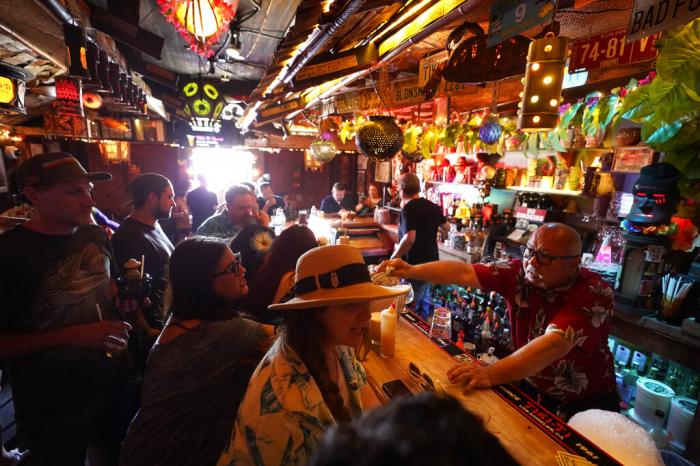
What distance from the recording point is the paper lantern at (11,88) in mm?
3201

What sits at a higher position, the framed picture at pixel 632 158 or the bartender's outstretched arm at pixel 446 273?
the framed picture at pixel 632 158

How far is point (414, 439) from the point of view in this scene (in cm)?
41

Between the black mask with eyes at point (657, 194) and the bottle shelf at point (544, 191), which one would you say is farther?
the bottle shelf at point (544, 191)

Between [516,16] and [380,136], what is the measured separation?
1.53 m

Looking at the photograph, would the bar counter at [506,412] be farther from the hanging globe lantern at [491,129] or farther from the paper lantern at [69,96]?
the paper lantern at [69,96]

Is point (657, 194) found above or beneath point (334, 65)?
beneath

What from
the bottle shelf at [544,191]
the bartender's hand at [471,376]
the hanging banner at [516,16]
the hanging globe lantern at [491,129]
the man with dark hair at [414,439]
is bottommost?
the bartender's hand at [471,376]

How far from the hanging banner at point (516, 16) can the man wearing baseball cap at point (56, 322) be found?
2856mm

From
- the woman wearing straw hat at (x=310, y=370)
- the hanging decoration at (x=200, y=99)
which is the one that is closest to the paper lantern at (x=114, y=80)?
the hanging decoration at (x=200, y=99)

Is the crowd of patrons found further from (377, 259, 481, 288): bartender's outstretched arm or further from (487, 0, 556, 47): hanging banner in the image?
(487, 0, 556, 47): hanging banner

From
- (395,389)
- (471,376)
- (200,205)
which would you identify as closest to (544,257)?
(471,376)

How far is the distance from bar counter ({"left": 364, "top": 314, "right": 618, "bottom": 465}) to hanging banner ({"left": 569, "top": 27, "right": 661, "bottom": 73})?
2.63 metres

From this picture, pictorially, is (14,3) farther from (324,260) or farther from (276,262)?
(324,260)

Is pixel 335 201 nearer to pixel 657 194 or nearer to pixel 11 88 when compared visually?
pixel 11 88
